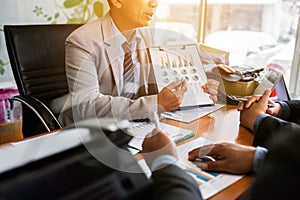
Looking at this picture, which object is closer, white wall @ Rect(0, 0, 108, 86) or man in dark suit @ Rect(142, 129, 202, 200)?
man in dark suit @ Rect(142, 129, 202, 200)

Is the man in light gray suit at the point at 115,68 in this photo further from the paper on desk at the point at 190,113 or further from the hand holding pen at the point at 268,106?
the hand holding pen at the point at 268,106

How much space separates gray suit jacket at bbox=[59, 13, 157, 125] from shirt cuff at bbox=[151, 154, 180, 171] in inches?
15.0

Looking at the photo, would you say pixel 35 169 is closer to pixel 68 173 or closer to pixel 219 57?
pixel 68 173

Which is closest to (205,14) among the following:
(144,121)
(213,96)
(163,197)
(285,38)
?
(285,38)

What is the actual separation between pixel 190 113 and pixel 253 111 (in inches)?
9.2

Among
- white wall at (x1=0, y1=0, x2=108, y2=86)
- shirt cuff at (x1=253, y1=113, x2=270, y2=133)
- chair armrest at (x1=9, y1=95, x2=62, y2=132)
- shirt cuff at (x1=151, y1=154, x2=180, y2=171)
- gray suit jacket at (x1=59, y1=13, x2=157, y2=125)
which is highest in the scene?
white wall at (x1=0, y1=0, x2=108, y2=86)

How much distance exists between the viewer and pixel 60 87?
1.48 meters

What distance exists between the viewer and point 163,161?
624mm

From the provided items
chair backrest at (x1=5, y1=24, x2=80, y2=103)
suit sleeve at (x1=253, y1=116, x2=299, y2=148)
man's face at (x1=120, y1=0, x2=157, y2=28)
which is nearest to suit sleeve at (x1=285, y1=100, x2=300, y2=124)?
suit sleeve at (x1=253, y1=116, x2=299, y2=148)

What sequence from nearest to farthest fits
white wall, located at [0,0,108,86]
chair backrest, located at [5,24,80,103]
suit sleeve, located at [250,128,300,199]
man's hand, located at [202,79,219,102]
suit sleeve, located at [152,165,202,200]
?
suit sleeve, located at [250,128,300,199] → suit sleeve, located at [152,165,202,200] → man's hand, located at [202,79,219,102] → chair backrest, located at [5,24,80,103] → white wall, located at [0,0,108,86]

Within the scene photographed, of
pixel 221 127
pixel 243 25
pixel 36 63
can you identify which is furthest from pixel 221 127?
pixel 243 25

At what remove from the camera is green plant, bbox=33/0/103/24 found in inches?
89.2

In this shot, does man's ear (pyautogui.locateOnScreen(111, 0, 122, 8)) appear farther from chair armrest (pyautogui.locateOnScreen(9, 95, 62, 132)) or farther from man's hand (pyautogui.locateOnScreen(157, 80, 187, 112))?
chair armrest (pyautogui.locateOnScreen(9, 95, 62, 132))

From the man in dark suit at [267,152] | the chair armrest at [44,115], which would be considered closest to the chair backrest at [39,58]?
the chair armrest at [44,115]
